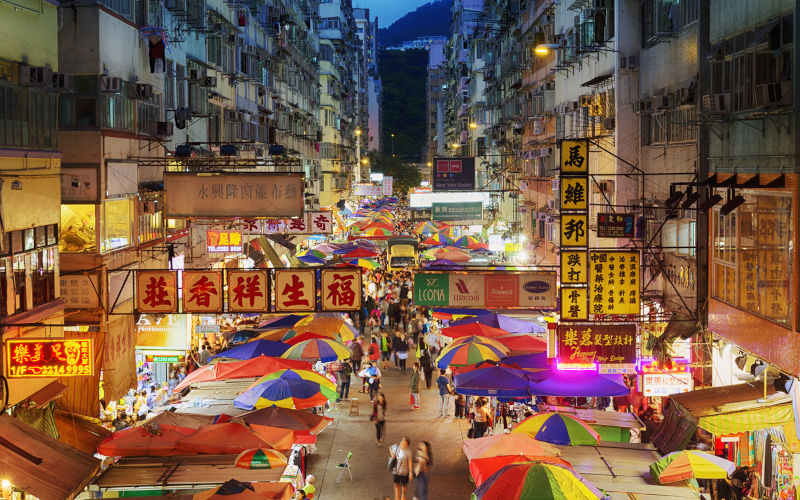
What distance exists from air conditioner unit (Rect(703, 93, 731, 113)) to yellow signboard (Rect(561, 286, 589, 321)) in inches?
150

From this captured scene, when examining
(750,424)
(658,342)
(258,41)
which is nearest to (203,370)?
(658,342)

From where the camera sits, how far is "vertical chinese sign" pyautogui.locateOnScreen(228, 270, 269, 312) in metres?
17.5

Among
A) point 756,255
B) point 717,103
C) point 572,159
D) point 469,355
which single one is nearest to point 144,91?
point 469,355

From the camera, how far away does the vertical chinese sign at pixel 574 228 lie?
1588 centimetres

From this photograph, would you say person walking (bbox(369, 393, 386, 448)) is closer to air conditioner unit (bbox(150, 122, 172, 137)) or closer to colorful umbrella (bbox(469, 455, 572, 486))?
colorful umbrella (bbox(469, 455, 572, 486))

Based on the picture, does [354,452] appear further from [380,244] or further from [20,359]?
[380,244]

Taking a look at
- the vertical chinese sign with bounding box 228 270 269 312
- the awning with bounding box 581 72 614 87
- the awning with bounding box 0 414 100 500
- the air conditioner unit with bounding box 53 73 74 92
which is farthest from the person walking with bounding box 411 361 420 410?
the air conditioner unit with bounding box 53 73 74 92

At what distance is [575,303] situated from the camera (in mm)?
15891

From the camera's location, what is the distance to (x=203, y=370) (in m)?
20.2

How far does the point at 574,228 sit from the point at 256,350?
9.40m

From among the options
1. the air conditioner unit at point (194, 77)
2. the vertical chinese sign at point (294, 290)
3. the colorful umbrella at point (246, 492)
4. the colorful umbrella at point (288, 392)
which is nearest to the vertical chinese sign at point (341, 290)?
the vertical chinese sign at point (294, 290)

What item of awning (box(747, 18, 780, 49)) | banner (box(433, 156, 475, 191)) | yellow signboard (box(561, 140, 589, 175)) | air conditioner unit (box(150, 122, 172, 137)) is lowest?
yellow signboard (box(561, 140, 589, 175))

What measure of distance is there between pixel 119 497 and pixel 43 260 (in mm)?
5771

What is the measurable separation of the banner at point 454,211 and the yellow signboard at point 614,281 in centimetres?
2314
